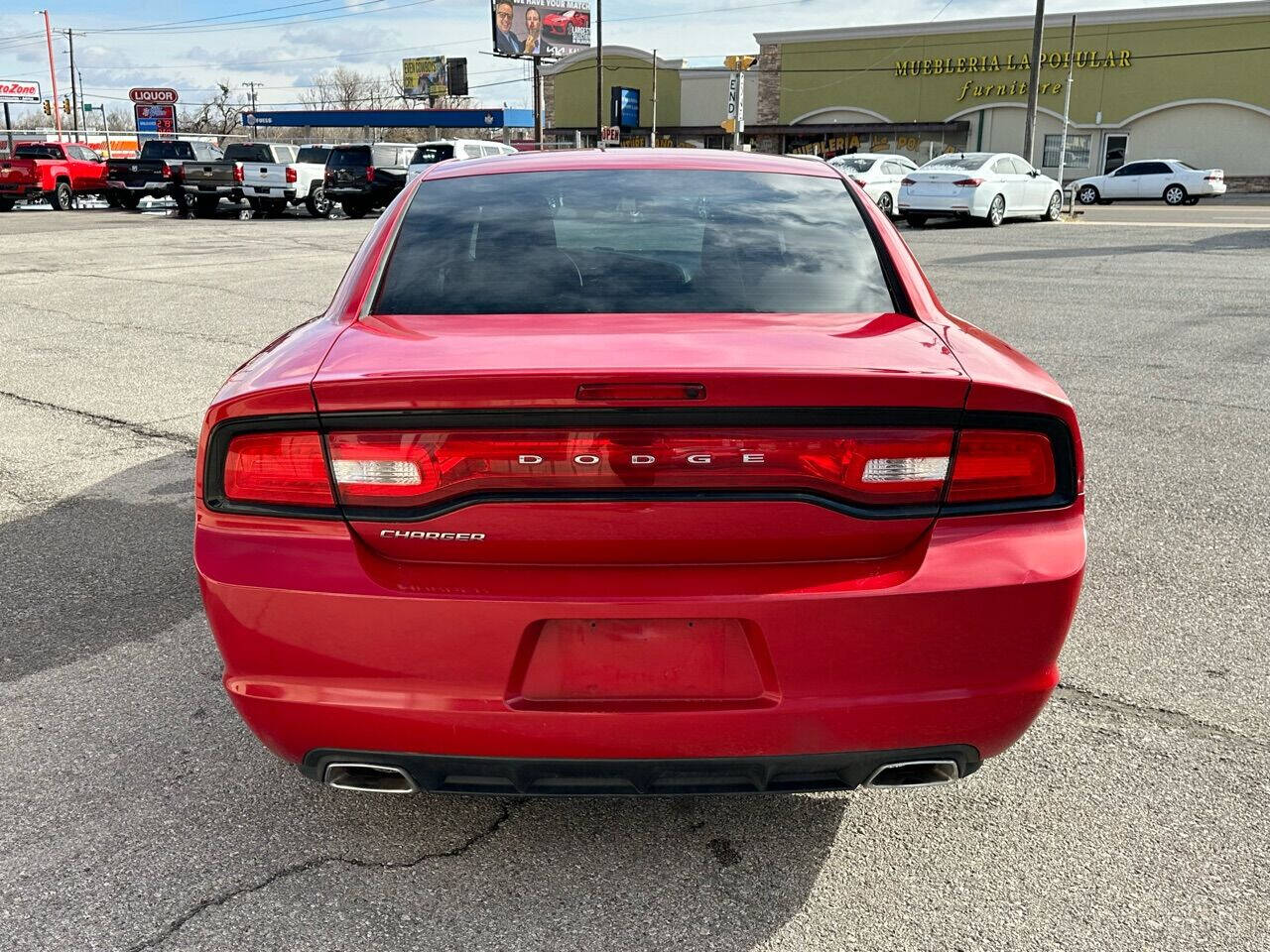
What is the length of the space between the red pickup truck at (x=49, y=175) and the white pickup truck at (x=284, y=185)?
5937 millimetres

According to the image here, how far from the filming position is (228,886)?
2.61 meters

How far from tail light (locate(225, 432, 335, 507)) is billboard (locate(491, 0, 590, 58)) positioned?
239 ft

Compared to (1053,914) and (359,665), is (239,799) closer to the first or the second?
(359,665)

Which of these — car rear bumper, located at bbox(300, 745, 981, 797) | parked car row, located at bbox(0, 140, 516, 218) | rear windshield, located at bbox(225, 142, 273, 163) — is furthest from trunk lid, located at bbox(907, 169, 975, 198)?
car rear bumper, located at bbox(300, 745, 981, 797)

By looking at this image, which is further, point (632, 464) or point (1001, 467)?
point (1001, 467)

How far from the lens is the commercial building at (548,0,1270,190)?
47688 millimetres

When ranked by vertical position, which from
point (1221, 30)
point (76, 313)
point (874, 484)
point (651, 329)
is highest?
point (1221, 30)

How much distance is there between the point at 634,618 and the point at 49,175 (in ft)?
112

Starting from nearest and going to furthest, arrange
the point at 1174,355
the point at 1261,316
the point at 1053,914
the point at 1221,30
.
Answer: the point at 1053,914 → the point at 1174,355 → the point at 1261,316 → the point at 1221,30

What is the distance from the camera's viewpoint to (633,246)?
3.24m

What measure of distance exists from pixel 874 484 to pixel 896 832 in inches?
40.8

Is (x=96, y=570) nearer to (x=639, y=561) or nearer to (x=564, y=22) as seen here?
(x=639, y=561)

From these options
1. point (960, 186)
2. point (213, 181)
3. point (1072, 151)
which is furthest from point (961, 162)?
point (1072, 151)

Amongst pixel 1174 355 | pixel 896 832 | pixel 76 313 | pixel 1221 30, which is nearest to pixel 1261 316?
pixel 1174 355
